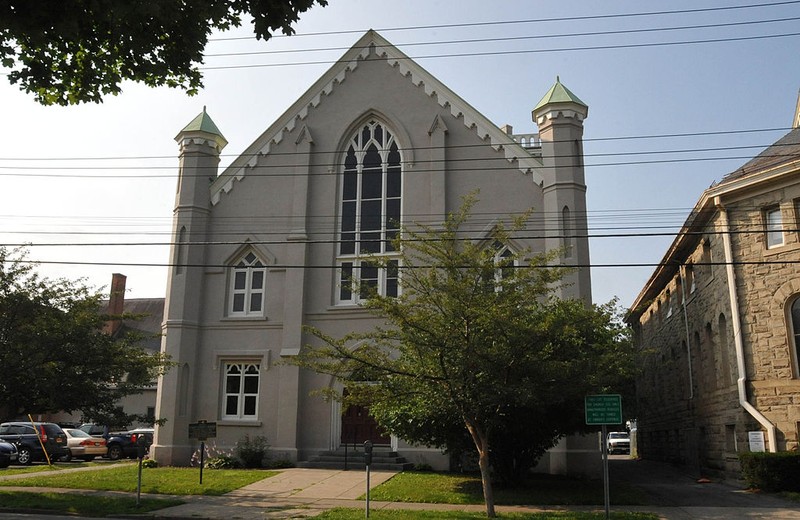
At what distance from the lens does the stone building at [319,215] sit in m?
23.7

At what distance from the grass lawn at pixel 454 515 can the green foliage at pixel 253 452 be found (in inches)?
359

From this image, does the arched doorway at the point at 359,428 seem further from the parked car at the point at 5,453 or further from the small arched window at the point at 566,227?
the parked car at the point at 5,453

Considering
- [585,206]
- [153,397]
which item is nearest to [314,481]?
[585,206]

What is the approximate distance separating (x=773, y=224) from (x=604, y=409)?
32.0 feet

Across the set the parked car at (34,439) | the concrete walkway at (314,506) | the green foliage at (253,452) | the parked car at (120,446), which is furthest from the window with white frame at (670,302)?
the parked car at (34,439)

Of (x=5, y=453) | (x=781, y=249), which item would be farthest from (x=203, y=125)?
(x=781, y=249)

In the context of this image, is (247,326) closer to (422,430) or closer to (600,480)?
(422,430)

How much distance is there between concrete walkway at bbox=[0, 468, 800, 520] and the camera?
1427 cm

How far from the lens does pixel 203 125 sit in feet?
87.5

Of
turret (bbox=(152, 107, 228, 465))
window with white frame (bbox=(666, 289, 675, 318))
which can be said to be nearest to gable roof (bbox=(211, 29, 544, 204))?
turret (bbox=(152, 107, 228, 465))

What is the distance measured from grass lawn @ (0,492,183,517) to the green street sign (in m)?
9.41

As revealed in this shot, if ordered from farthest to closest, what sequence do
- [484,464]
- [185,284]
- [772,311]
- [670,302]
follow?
[670,302] → [185,284] → [772,311] → [484,464]

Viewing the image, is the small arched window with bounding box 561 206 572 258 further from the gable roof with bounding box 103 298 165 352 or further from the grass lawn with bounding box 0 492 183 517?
the gable roof with bounding box 103 298 165 352

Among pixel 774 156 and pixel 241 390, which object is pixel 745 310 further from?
pixel 241 390
